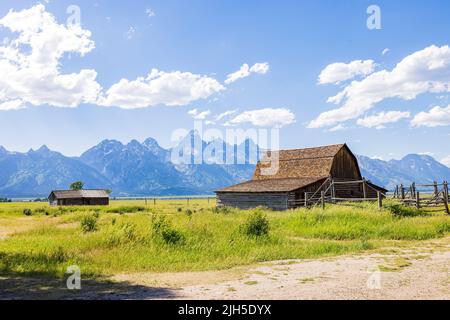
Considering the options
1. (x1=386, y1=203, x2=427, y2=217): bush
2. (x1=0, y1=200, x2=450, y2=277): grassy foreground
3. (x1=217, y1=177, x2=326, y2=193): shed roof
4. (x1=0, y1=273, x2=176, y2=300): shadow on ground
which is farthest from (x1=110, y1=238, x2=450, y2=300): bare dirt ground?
(x1=217, y1=177, x2=326, y2=193): shed roof

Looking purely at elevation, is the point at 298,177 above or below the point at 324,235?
above

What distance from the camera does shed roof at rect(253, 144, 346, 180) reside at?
139 ft

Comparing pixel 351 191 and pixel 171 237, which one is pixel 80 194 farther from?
pixel 171 237

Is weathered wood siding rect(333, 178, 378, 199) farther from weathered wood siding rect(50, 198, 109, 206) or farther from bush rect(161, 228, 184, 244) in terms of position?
weathered wood siding rect(50, 198, 109, 206)

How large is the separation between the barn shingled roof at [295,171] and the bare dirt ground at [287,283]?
24360mm

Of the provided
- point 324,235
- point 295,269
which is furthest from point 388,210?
point 295,269

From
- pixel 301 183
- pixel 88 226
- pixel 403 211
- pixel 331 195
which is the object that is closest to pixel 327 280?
pixel 88 226

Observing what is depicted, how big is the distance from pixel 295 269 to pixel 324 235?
8.54 metres

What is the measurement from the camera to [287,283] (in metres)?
8.92

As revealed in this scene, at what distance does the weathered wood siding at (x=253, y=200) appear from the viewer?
36688 millimetres

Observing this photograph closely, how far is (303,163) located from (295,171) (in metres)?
1.39
